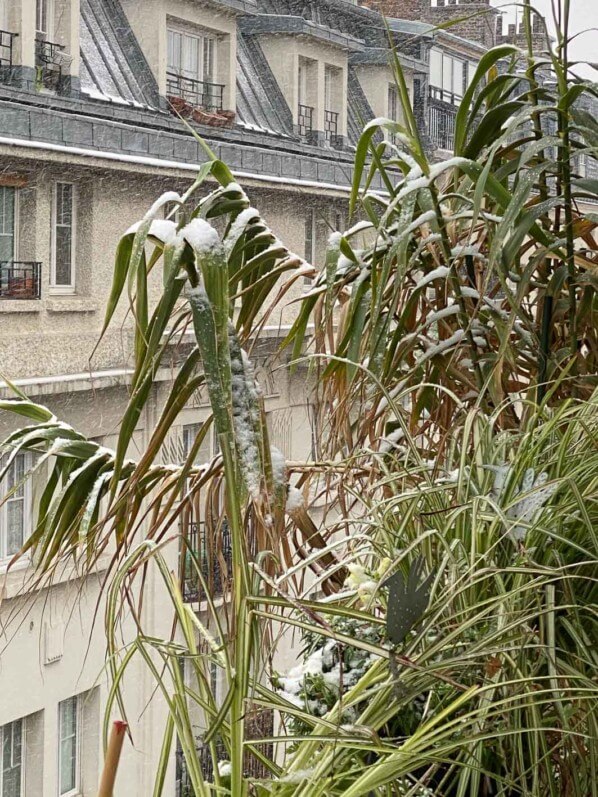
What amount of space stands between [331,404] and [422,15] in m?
3.72

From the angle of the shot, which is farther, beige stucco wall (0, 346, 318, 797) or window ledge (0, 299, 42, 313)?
beige stucco wall (0, 346, 318, 797)

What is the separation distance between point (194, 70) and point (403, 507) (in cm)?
253

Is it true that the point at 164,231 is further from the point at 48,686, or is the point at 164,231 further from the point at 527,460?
the point at 48,686

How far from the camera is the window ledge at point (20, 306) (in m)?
2.26

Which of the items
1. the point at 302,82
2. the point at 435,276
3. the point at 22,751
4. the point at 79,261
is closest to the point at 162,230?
the point at 435,276

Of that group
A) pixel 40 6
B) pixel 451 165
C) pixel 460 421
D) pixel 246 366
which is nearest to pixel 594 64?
pixel 451 165

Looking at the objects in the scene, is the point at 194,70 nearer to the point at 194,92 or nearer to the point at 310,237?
the point at 194,92

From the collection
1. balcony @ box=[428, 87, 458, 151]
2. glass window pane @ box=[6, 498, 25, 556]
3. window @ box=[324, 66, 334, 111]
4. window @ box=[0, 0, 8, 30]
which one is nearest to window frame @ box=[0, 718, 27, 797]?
glass window pane @ box=[6, 498, 25, 556]

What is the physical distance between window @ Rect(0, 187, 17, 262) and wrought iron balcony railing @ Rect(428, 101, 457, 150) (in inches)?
58.7

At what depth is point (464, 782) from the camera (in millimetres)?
492

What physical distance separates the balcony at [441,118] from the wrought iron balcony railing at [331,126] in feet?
0.97

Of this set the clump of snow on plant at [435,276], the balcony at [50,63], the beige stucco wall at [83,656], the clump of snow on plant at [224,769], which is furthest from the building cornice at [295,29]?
the clump of snow on plant at [224,769]

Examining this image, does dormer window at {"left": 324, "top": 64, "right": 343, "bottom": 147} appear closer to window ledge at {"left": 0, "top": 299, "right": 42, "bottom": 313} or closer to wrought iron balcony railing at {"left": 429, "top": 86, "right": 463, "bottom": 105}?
wrought iron balcony railing at {"left": 429, "top": 86, "right": 463, "bottom": 105}

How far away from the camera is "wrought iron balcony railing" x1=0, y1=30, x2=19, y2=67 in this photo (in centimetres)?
217
